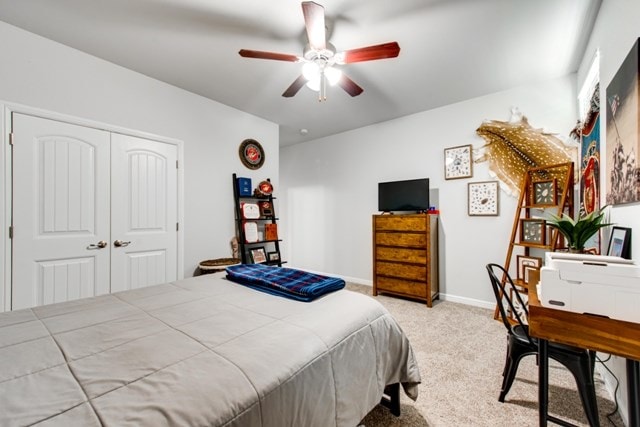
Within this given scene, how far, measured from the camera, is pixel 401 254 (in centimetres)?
355

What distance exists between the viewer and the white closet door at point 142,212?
8.44ft

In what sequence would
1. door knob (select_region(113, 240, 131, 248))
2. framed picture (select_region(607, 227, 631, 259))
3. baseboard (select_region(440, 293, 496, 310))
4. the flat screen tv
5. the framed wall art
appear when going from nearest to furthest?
the framed wall art
framed picture (select_region(607, 227, 631, 259))
door knob (select_region(113, 240, 131, 248))
baseboard (select_region(440, 293, 496, 310))
the flat screen tv

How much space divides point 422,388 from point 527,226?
2.09 metres

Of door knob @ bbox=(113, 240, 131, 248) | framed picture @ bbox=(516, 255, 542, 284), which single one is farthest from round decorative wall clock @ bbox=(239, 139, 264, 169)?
framed picture @ bbox=(516, 255, 542, 284)

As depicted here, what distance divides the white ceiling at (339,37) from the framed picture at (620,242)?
1572mm

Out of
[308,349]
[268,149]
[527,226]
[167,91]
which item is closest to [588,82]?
[527,226]

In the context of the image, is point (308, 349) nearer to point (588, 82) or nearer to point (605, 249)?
point (605, 249)

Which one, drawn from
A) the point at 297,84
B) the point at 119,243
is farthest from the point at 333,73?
the point at 119,243

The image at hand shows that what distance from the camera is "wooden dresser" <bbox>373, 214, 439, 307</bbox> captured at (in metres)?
3.33

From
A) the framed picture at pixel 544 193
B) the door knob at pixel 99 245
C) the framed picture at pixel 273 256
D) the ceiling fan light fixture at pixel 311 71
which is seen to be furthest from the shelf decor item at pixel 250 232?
the framed picture at pixel 544 193

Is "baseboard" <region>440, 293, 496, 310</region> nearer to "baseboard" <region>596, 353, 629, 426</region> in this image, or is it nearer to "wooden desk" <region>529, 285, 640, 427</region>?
"baseboard" <region>596, 353, 629, 426</region>

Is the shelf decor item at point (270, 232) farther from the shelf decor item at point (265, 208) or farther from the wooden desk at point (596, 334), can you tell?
the wooden desk at point (596, 334)

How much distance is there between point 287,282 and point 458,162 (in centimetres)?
291

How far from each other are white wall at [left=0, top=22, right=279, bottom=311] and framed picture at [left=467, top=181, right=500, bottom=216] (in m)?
2.74
